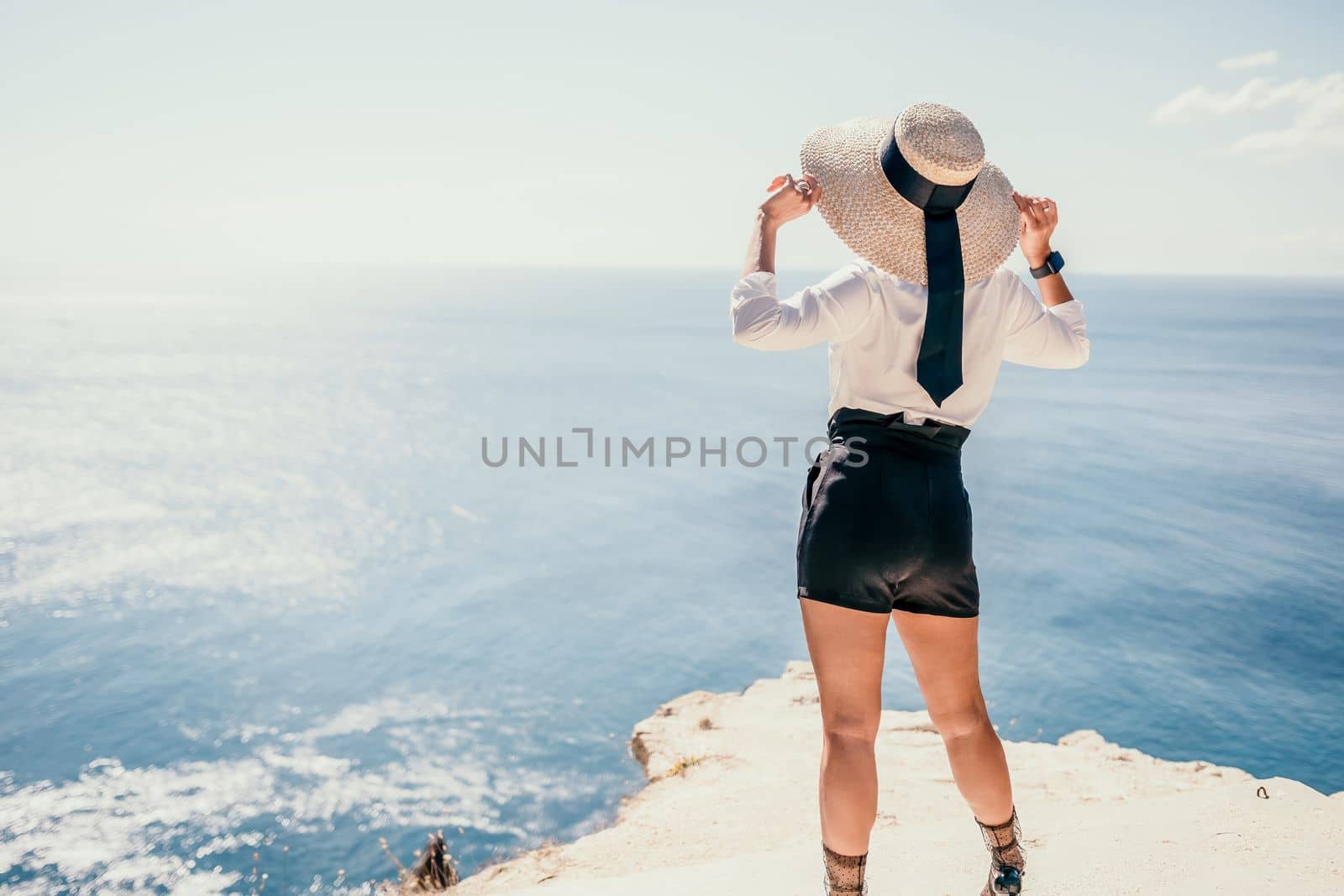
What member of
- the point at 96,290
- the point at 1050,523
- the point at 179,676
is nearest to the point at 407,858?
the point at 179,676

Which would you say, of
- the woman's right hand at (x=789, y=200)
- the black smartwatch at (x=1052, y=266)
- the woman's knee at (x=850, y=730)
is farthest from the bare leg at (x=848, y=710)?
the black smartwatch at (x=1052, y=266)

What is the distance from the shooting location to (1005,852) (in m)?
2.91

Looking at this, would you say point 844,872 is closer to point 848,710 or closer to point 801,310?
point 848,710

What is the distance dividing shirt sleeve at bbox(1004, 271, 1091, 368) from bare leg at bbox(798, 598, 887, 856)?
0.94 metres

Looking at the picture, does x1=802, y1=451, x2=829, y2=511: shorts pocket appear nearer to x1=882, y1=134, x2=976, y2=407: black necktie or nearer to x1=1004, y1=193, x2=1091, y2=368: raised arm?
x1=882, y1=134, x2=976, y2=407: black necktie

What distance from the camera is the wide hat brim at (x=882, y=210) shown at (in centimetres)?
230

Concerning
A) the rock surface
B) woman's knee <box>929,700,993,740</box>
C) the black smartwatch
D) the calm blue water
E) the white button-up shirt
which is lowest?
the calm blue water

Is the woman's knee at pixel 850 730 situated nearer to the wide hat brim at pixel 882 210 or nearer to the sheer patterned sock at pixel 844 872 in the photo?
the sheer patterned sock at pixel 844 872

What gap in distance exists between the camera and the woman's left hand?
2.71 meters

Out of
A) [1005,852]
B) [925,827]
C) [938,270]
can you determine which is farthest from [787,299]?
[925,827]

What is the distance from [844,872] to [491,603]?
2765 cm

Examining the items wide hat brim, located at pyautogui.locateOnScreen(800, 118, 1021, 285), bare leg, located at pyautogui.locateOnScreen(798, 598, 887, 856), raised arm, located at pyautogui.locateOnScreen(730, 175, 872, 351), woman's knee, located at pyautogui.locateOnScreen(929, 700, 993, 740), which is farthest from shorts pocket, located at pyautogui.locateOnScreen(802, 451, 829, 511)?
woman's knee, located at pyautogui.locateOnScreen(929, 700, 993, 740)

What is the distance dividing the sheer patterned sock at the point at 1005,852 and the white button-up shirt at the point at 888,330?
4.76 feet

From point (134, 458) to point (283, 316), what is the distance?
341ft
